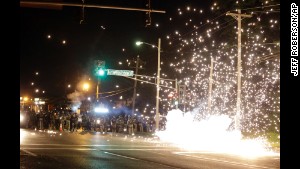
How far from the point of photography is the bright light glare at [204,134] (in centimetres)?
2705

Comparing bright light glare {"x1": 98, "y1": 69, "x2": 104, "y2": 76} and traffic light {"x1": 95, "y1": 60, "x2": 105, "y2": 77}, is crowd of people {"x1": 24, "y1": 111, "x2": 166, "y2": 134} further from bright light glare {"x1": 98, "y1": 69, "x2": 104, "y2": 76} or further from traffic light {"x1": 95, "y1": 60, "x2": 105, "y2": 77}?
bright light glare {"x1": 98, "y1": 69, "x2": 104, "y2": 76}

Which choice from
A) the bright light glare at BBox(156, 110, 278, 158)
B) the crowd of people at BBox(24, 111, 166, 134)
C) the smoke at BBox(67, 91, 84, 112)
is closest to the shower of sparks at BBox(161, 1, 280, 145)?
the bright light glare at BBox(156, 110, 278, 158)

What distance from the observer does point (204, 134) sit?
35625 millimetres

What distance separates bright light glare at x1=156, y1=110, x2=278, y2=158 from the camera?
2705 centimetres

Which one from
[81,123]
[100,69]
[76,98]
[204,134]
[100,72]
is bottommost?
[204,134]

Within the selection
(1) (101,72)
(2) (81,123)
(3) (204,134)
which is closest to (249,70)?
(3) (204,134)

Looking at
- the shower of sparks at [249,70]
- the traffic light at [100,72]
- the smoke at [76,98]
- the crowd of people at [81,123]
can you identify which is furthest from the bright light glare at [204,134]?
the smoke at [76,98]

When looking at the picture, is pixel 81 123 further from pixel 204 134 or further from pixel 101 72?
pixel 204 134

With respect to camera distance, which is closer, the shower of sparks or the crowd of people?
the shower of sparks

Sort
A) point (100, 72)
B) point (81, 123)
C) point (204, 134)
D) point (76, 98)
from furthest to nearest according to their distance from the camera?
point (76, 98)
point (81, 123)
point (204, 134)
point (100, 72)

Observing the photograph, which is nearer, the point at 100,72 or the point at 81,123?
the point at 100,72

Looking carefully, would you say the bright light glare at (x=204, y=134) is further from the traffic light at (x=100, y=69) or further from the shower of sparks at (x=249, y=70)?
the traffic light at (x=100, y=69)

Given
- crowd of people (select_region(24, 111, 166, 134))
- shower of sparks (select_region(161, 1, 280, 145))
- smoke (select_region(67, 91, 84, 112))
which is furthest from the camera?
smoke (select_region(67, 91, 84, 112))
